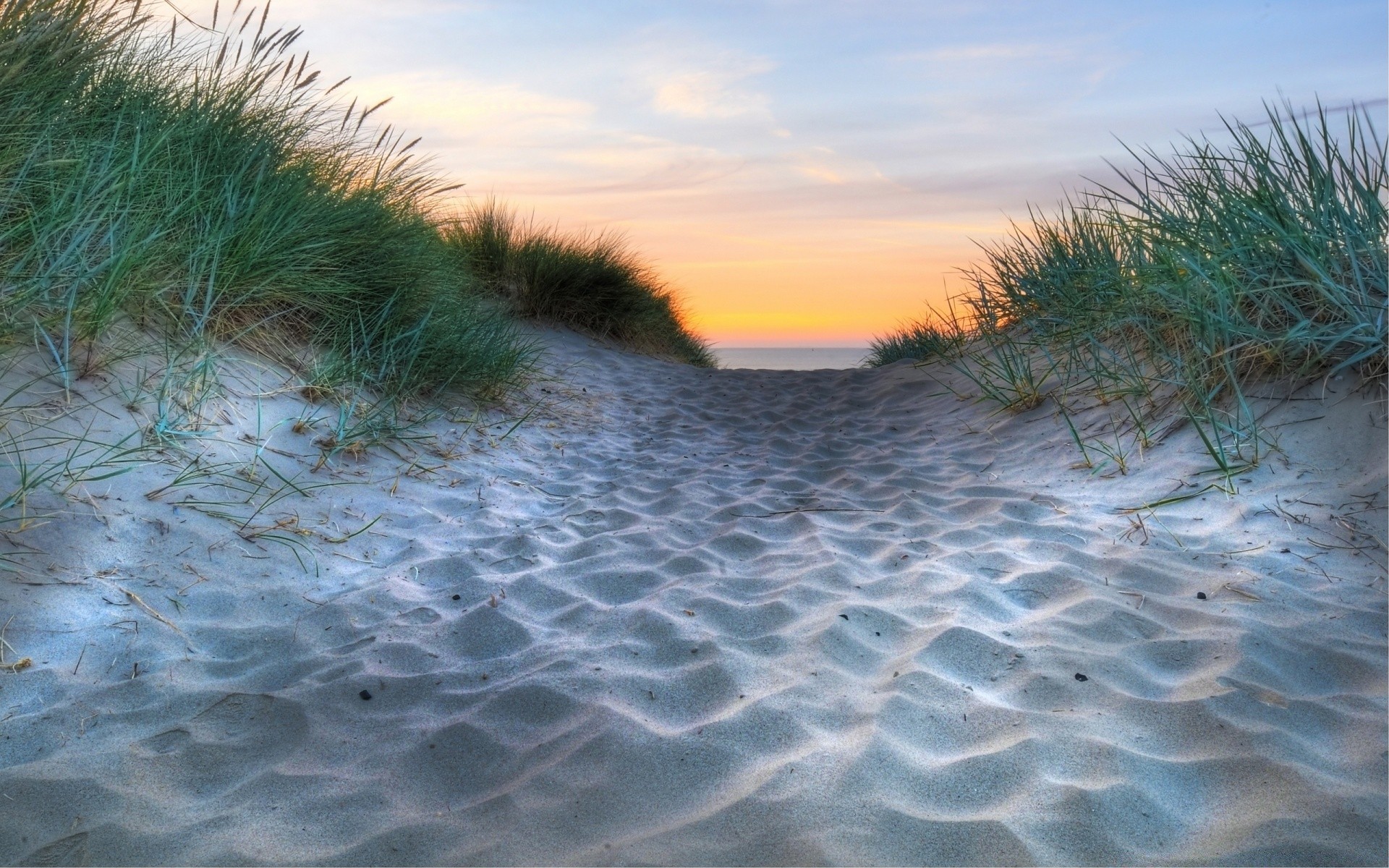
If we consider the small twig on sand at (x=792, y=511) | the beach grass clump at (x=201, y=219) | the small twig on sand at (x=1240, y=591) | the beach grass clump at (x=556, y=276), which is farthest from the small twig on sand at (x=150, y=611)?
the beach grass clump at (x=556, y=276)

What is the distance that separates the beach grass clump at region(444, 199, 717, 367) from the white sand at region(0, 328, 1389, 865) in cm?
498

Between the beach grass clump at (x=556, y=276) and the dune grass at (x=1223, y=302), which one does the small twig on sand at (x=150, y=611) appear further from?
the beach grass clump at (x=556, y=276)

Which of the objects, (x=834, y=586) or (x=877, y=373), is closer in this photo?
(x=834, y=586)

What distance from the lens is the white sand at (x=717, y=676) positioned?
1551 mm

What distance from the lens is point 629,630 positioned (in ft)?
7.63

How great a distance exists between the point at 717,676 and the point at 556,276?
6.82 m

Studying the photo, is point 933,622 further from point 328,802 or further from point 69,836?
point 69,836

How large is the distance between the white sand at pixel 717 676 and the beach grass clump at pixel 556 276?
4976mm

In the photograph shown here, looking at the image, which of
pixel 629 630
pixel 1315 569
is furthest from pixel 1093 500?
pixel 629 630

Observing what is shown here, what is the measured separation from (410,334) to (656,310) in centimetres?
524

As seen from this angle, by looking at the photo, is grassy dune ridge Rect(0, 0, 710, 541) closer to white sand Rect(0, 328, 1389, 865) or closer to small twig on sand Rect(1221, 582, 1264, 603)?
white sand Rect(0, 328, 1389, 865)

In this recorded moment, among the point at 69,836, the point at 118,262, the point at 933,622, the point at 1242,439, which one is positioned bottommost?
the point at 69,836

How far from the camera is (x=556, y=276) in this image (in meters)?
8.41

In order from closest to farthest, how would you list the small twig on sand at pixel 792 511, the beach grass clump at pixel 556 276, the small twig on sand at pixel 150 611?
the small twig on sand at pixel 150 611 < the small twig on sand at pixel 792 511 < the beach grass clump at pixel 556 276
